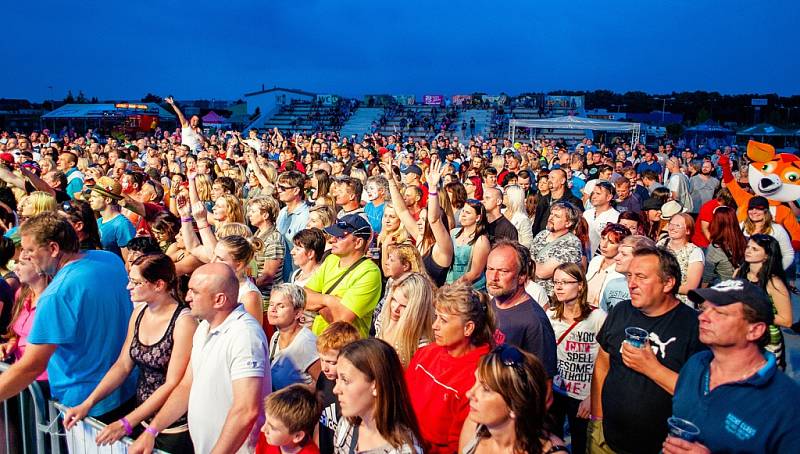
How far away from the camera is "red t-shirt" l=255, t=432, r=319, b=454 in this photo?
8.34ft

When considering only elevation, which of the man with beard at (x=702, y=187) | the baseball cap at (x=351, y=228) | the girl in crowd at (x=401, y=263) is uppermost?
the man with beard at (x=702, y=187)

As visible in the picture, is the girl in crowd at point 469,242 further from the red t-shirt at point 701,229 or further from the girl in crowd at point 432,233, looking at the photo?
→ the red t-shirt at point 701,229

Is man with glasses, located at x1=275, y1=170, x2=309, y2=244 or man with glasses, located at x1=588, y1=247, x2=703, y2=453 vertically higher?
man with glasses, located at x1=275, y1=170, x2=309, y2=244

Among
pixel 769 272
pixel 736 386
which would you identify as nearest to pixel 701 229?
pixel 769 272

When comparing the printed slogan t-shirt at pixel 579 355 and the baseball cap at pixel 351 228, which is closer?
the printed slogan t-shirt at pixel 579 355

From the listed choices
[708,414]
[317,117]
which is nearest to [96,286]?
[708,414]

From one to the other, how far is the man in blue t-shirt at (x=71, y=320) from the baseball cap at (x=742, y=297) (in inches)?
113

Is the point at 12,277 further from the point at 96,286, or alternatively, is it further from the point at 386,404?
the point at 386,404

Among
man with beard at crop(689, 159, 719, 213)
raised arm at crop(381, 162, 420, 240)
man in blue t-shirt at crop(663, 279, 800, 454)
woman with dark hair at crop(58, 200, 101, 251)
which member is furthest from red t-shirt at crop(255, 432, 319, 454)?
man with beard at crop(689, 159, 719, 213)

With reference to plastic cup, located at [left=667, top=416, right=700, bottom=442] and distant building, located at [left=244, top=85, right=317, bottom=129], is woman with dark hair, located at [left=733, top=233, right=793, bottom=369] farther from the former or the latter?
distant building, located at [left=244, top=85, right=317, bottom=129]

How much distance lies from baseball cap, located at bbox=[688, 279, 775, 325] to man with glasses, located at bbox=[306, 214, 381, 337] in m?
2.00

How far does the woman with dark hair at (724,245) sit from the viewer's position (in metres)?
5.45

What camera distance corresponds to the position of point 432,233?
500cm

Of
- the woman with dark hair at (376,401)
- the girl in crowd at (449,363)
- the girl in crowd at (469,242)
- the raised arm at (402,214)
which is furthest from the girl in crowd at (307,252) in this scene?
the woman with dark hair at (376,401)
